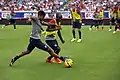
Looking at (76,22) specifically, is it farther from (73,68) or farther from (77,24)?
(73,68)

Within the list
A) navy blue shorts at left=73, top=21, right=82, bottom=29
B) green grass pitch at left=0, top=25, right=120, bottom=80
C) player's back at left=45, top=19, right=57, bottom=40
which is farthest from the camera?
navy blue shorts at left=73, top=21, right=82, bottom=29

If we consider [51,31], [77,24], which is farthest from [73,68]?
[77,24]

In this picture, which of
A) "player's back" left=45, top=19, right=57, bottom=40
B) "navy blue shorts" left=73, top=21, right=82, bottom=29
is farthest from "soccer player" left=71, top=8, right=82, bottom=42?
"player's back" left=45, top=19, right=57, bottom=40

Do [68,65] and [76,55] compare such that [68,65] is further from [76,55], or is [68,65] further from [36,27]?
[76,55]

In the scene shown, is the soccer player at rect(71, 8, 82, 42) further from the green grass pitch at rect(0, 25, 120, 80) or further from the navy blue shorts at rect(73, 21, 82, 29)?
the green grass pitch at rect(0, 25, 120, 80)

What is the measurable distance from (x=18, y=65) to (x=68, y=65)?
6.04 feet

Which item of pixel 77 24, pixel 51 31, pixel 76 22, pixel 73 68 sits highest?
pixel 51 31

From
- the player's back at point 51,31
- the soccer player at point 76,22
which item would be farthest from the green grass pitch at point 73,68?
the soccer player at point 76,22

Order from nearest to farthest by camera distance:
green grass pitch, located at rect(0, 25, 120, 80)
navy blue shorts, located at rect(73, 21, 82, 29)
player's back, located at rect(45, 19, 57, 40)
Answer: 1. green grass pitch, located at rect(0, 25, 120, 80)
2. player's back, located at rect(45, 19, 57, 40)
3. navy blue shorts, located at rect(73, 21, 82, 29)

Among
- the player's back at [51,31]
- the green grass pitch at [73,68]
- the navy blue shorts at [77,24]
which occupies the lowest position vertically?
the green grass pitch at [73,68]

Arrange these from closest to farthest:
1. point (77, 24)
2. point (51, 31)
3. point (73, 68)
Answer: point (73, 68) < point (51, 31) < point (77, 24)

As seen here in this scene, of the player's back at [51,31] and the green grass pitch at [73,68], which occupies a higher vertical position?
the player's back at [51,31]

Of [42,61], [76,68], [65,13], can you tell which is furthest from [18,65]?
[65,13]

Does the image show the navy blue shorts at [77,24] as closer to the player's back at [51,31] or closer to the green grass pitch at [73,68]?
the green grass pitch at [73,68]
